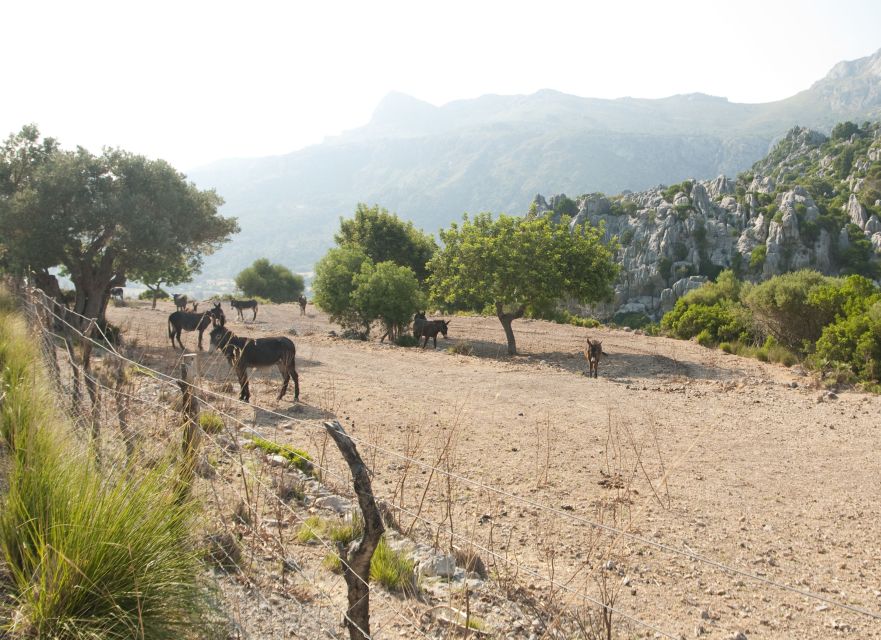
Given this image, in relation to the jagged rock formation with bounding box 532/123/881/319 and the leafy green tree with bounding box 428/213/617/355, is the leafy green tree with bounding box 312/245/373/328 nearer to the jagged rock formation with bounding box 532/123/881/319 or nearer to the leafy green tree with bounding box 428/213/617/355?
the leafy green tree with bounding box 428/213/617/355

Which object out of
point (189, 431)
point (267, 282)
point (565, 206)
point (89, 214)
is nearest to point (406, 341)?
point (89, 214)

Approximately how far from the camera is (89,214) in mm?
18922

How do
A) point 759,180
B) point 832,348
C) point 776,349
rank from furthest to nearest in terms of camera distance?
point 759,180 → point 776,349 → point 832,348

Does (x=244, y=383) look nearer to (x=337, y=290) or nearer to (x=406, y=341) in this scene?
(x=406, y=341)

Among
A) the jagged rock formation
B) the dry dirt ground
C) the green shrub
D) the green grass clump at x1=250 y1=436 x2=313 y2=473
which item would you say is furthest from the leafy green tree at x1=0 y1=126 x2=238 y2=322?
the green shrub

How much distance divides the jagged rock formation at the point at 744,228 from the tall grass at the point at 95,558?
7202 cm

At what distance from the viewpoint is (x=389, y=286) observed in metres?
25.5

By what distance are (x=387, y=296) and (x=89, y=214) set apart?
37.0ft

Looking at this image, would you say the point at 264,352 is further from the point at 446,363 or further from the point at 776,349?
the point at 776,349

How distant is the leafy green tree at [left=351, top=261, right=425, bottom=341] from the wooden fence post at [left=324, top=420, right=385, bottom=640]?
2245 centimetres

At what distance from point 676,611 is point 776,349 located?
2124 centimetres

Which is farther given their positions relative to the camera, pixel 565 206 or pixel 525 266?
pixel 565 206

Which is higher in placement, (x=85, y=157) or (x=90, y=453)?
(x=85, y=157)

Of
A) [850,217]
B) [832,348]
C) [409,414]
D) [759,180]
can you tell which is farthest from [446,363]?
[759,180]
